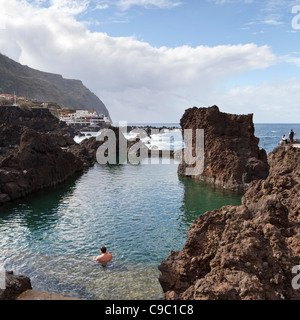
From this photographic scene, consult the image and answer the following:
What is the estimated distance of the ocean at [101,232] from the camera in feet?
46.3

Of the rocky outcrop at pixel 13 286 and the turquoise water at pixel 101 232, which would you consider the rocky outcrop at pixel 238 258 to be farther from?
the rocky outcrop at pixel 13 286

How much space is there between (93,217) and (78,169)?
26940 millimetres

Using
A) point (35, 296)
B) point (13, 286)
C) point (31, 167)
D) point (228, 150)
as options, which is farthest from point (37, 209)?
point (228, 150)

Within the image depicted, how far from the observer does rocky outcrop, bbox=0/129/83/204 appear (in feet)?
101

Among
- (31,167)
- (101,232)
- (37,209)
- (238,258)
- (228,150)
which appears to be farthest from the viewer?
(228,150)

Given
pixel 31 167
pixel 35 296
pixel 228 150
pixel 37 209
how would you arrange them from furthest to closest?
pixel 228 150 → pixel 31 167 → pixel 37 209 → pixel 35 296

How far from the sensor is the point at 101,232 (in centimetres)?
2098

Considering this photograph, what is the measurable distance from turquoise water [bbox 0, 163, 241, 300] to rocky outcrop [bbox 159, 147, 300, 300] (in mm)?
4240

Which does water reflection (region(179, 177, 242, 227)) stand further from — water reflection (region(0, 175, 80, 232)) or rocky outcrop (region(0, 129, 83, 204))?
rocky outcrop (region(0, 129, 83, 204))

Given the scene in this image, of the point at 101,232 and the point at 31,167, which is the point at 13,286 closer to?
the point at 101,232
